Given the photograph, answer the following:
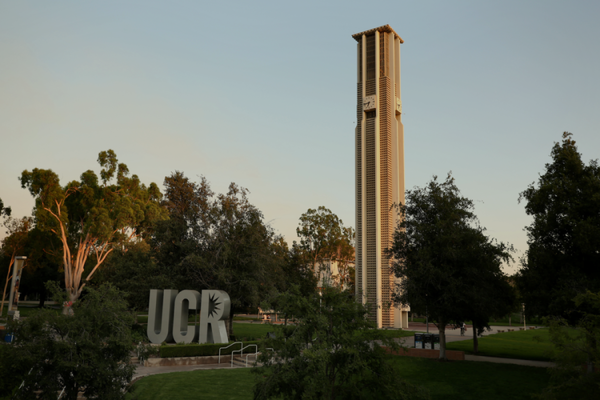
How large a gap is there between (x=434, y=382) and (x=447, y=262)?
283 inches

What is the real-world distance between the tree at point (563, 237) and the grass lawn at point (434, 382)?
3535 mm

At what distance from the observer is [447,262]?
2402 cm

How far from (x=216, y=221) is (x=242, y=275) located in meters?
5.01

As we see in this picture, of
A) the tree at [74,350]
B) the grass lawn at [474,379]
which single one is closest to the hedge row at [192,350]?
the grass lawn at [474,379]

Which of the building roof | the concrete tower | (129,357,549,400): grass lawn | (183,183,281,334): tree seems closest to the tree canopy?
(183,183,281,334): tree

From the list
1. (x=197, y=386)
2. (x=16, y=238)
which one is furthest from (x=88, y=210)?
(x=197, y=386)

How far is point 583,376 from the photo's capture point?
32.4 feet

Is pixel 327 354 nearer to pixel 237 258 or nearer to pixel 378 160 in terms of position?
pixel 237 258

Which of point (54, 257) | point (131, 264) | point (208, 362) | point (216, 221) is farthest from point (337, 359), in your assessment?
point (54, 257)

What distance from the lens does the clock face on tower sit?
59594mm

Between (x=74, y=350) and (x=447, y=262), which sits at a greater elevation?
(x=447, y=262)

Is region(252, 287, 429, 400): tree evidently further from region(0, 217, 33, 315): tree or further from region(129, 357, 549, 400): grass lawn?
region(0, 217, 33, 315): tree

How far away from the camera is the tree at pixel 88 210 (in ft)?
164

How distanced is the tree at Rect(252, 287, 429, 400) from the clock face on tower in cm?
5136
